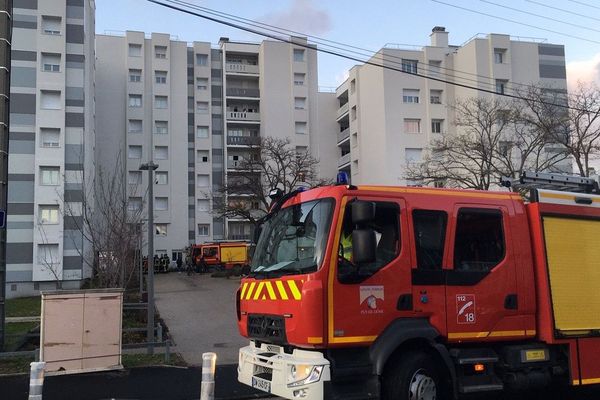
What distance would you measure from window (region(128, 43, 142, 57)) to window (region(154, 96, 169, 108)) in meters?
5.11

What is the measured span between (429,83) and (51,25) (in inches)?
1283

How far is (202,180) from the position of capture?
6284cm

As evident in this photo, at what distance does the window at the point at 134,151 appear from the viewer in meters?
59.7

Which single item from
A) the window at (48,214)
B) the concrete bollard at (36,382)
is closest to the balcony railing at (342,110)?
the window at (48,214)

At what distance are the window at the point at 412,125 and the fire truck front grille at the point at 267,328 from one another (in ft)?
157

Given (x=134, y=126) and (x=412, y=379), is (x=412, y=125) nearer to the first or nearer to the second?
(x=134, y=126)

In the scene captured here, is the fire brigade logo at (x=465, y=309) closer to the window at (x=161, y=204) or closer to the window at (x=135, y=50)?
the window at (x=161, y=204)

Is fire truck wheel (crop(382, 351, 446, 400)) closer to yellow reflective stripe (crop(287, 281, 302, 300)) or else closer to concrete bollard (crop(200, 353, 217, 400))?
yellow reflective stripe (crop(287, 281, 302, 300))

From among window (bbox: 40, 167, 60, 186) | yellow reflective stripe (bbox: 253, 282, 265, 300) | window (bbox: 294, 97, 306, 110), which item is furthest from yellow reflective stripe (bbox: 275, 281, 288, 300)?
window (bbox: 294, 97, 306, 110)

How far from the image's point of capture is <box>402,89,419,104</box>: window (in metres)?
53.2

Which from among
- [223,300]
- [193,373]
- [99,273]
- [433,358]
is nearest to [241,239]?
[223,300]

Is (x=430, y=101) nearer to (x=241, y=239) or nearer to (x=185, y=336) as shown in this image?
(x=241, y=239)

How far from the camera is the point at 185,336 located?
15.1 meters

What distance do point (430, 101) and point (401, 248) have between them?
4910 cm
